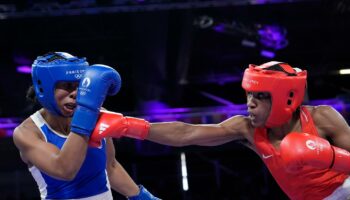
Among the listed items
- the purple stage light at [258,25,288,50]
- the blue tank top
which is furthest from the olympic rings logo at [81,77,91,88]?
the purple stage light at [258,25,288,50]

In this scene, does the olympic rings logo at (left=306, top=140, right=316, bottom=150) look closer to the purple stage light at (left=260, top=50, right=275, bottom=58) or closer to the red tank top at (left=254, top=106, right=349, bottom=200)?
the red tank top at (left=254, top=106, right=349, bottom=200)

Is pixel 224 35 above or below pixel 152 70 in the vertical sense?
above

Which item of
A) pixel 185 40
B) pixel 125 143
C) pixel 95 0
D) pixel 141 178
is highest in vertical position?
pixel 95 0

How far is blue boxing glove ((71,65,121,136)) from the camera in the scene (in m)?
2.14

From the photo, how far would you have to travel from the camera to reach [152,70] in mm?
7320

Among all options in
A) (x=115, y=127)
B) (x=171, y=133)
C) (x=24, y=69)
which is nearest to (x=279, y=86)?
(x=171, y=133)

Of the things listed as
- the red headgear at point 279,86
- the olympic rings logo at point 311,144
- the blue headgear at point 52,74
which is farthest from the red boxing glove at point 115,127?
the olympic rings logo at point 311,144

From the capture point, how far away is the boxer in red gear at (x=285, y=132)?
7.98 ft

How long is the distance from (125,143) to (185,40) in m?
1.56

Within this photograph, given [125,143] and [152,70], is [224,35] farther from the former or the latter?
[125,143]

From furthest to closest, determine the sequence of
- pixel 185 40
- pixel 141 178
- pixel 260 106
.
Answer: pixel 141 178
pixel 185 40
pixel 260 106

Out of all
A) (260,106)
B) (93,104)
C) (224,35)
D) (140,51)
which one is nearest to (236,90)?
(224,35)

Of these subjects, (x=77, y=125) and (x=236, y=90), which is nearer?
(x=77, y=125)

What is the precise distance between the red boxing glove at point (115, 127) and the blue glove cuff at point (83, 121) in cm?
6
